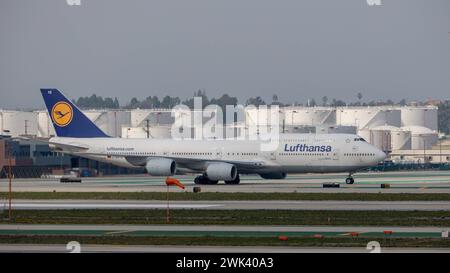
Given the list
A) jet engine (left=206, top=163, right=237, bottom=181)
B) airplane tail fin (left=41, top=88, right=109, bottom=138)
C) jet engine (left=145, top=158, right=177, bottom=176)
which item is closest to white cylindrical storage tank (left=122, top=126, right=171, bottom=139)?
airplane tail fin (left=41, top=88, right=109, bottom=138)

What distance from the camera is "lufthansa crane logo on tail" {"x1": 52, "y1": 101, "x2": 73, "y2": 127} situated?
308 feet

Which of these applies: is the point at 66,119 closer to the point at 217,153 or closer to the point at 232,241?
the point at 217,153

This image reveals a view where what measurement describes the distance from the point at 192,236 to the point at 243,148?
160 feet

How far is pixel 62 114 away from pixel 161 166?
14124mm

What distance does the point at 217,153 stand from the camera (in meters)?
87.8

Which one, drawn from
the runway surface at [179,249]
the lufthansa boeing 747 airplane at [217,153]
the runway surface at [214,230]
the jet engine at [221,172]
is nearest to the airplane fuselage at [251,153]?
the lufthansa boeing 747 airplane at [217,153]

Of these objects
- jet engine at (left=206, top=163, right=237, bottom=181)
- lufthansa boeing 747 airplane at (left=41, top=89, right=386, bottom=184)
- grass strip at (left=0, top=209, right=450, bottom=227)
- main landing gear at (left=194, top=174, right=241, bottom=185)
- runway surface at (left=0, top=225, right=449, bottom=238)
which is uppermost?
lufthansa boeing 747 airplane at (left=41, top=89, right=386, bottom=184)

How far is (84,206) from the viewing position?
5722cm

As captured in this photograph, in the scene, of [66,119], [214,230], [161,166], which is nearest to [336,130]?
[66,119]

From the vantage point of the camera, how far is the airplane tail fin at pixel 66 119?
93000 mm

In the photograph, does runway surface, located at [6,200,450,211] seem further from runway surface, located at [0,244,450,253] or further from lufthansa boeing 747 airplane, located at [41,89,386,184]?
lufthansa boeing 747 airplane, located at [41,89,386,184]

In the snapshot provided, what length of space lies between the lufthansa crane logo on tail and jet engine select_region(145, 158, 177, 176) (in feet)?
37.4

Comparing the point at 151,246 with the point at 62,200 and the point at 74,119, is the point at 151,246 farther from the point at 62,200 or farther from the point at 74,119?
the point at 74,119
